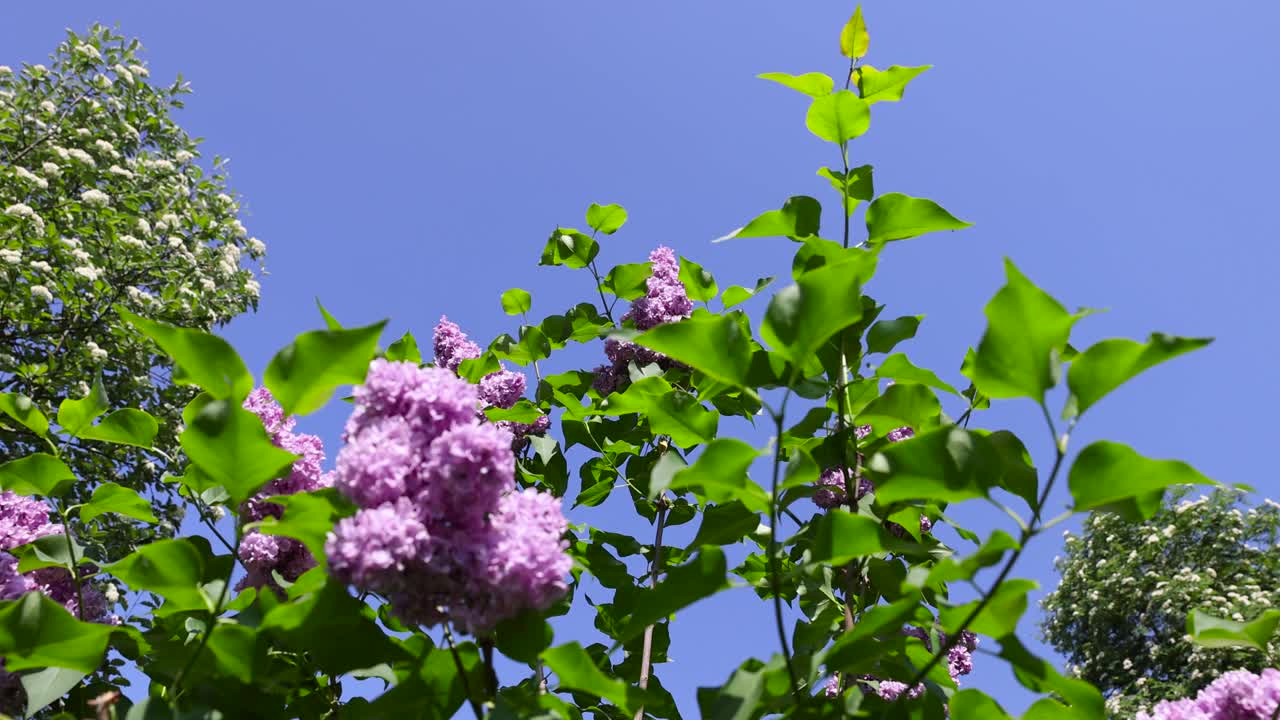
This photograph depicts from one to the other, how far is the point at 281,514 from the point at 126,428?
0.36 meters

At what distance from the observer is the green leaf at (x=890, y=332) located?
1902 millimetres

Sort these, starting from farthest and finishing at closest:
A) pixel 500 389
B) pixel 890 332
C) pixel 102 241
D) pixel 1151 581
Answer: pixel 1151 581, pixel 102 241, pixel 500 389, pixel 890 332

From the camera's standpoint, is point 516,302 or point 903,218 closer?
point 903,218

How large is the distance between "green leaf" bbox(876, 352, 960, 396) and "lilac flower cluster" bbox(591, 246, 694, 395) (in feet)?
4.02

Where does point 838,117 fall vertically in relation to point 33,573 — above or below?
above

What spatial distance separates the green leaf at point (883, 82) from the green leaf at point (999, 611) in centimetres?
116

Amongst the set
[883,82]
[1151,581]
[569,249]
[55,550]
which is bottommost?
[55,550]

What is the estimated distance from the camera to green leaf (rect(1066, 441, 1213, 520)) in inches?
40.9

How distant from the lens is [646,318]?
116 inches

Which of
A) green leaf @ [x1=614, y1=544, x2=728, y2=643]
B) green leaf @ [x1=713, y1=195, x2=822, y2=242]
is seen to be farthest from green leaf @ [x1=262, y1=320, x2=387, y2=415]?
green leaf @ [x1=713, y1=195, x2=822, y2=242]

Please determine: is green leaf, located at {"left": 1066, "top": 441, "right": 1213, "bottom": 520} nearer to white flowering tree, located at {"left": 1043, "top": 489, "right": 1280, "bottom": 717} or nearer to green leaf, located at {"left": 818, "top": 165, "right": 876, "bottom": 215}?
green leaf, located at {"left": 818, "top": 165, "right": 876, "bottom": 215}

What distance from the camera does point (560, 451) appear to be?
2717 millimetres

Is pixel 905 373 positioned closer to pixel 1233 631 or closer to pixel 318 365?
pixel 1233 631

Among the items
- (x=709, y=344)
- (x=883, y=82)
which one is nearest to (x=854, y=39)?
(x=883, y=82)
